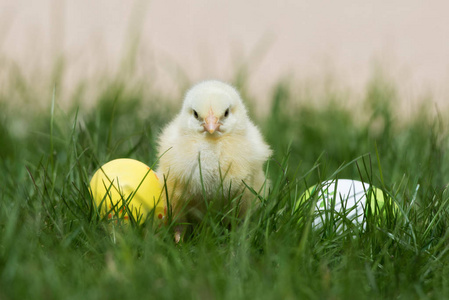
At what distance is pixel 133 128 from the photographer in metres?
4.78

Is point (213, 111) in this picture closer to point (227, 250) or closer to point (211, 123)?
point (211, 123)

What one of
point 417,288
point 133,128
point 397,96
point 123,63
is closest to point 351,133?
point 397,96

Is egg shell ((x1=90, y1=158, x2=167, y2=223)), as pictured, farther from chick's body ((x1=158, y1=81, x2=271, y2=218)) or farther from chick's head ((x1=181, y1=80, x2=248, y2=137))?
chick's head ((x1=181, y1=80, x2=248, y2=137))

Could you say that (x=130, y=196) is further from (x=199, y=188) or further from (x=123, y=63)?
(x=123, y=63)

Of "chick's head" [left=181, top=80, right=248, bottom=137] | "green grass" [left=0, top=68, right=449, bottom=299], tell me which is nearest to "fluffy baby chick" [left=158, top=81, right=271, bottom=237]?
"chick's head" [left=181, top=80, right=248, bottom=137]

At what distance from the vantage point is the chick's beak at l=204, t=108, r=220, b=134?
2.88 metres

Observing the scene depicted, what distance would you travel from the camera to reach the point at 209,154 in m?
2.97

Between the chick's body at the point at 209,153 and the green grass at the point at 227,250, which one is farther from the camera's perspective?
the chick's body at the point at 209,153

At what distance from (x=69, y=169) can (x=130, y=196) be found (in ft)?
1.40

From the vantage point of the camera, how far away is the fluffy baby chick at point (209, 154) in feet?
9.64

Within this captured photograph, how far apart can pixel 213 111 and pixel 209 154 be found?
0.65 ft

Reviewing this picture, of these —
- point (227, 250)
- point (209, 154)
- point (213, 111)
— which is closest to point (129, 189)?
point (209, 154)

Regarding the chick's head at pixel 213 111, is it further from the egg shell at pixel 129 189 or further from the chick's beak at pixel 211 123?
the egg shell at pixel 129 189

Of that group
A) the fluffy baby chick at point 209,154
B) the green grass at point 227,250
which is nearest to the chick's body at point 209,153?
the fluffy baby chick at point 209,154
